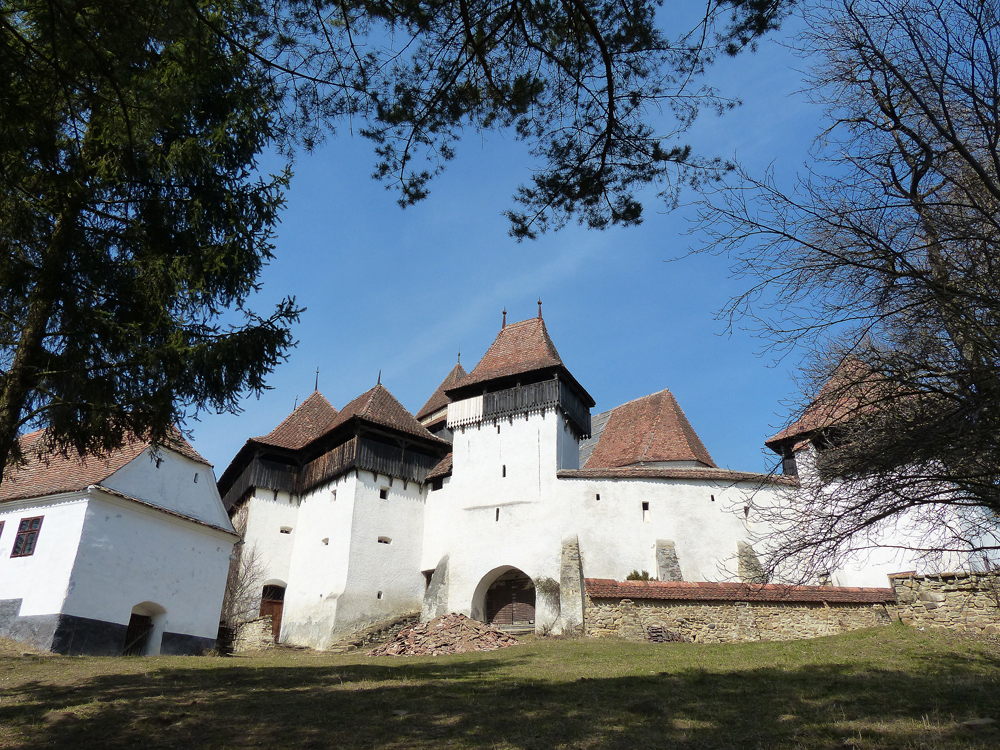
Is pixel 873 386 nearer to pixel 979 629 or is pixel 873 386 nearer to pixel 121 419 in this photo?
pixel 121 419

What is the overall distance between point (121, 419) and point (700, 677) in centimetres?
820

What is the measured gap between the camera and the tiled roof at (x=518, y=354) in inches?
1041

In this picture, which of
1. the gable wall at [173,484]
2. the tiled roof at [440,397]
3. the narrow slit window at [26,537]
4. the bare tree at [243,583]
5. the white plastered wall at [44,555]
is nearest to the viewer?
the white plastered wall at [44,555]

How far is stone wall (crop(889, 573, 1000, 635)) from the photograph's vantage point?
13.4 metres

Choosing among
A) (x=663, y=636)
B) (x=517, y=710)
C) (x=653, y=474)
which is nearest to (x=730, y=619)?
(x=663, y=636)

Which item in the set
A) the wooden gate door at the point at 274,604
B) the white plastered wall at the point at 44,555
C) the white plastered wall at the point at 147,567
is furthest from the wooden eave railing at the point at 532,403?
the white plastered wall at the point at 44,555

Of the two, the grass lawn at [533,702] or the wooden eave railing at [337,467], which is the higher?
the wooden eave railing at [337,467]

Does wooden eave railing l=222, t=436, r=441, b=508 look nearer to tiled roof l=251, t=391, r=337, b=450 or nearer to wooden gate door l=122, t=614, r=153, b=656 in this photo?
tiled roof l=251, t=391, r=337, b=450

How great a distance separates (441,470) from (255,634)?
856 cm

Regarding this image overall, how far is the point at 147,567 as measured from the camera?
665 inches

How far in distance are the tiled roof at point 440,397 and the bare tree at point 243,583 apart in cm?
1044

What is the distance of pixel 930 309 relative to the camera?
17.7 ft

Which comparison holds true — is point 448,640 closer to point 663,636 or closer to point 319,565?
point 663,636

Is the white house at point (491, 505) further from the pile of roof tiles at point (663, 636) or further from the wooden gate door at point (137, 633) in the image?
the wooden gate door at point (137, 633)
